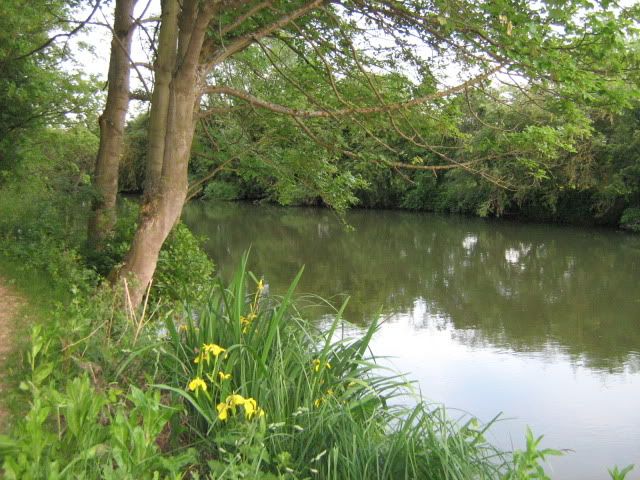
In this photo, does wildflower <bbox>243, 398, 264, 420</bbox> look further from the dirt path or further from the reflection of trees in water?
the reflection of trees in water

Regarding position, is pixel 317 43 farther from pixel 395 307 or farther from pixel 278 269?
pixel 278 269

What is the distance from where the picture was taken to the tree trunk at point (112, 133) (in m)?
9.08

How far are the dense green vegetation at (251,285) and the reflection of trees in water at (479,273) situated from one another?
13.0 ft

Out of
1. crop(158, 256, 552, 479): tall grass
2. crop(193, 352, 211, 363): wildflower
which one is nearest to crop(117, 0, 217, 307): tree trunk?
crop(158, 256, 552, 479): tall grass

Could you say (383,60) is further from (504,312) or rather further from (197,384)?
(504,312)

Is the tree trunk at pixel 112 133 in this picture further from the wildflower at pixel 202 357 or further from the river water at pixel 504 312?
the wildflower at pixel 202 357

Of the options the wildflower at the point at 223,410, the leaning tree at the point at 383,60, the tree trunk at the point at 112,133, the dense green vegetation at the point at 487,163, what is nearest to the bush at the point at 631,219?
the dense green vegetation at the point at 487,163

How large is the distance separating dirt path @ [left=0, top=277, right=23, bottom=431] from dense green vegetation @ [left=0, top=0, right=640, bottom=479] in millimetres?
120

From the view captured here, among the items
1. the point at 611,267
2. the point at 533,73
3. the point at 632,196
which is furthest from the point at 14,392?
the point at 632,196

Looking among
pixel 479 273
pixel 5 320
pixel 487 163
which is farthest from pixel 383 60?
pixel 487 163

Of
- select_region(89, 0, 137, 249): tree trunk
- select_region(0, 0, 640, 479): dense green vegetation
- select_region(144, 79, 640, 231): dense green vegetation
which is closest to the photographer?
select_region(0, 0, 640, 479): dense green vegetation

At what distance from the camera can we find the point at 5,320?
5219mm

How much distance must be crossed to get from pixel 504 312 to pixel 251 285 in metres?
4.72

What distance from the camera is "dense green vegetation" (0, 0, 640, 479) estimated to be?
3102 mm
